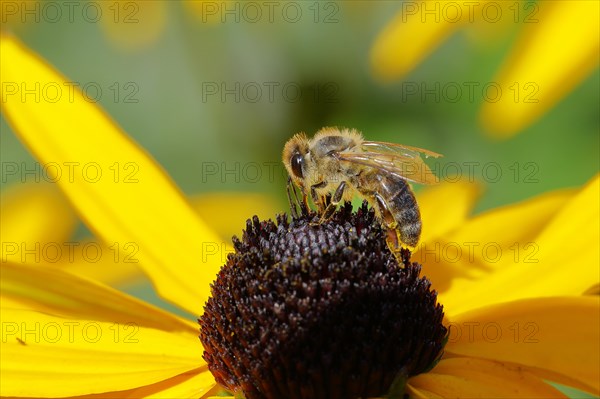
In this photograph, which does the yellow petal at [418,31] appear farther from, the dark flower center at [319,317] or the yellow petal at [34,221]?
the yellow petal at [34,221]

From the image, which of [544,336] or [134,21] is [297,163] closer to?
[544,336]

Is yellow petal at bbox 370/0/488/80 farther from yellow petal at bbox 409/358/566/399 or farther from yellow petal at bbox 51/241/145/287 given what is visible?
yellow petal at bbox 51/241/145/287

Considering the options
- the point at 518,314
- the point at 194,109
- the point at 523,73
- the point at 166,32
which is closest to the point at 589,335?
the point at 518,314

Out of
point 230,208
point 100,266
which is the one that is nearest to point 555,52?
point 230,208

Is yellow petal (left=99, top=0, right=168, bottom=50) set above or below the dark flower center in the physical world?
above

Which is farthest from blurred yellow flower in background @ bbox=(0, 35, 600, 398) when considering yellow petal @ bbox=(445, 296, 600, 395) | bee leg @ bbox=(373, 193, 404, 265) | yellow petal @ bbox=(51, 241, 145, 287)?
yellow petal @ bbox=(51, 241, 145, 287)

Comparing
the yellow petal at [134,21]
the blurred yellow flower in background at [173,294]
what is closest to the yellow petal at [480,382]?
the blurred yellow flower in background at [173,294]

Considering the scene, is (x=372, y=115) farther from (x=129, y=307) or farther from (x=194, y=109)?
(x=129, y=307)
